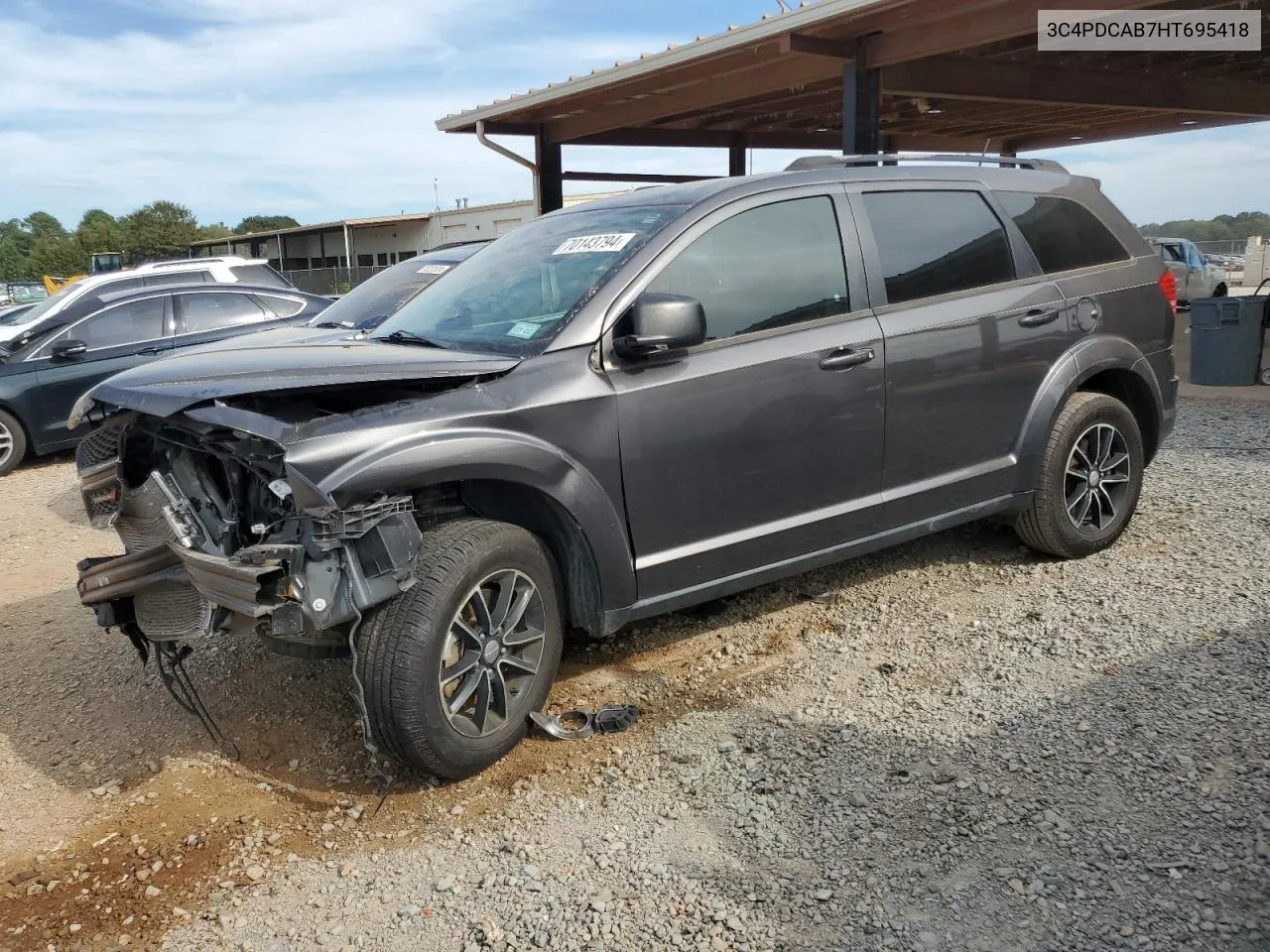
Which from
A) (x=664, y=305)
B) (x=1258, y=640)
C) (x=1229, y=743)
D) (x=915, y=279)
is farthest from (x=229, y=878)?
(x=1258, y=640)

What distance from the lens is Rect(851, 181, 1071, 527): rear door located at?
4.15 metres

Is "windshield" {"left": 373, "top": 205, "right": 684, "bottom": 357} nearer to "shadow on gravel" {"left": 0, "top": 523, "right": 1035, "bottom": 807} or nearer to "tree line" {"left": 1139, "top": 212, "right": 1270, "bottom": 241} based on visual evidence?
"shadow on gravel" {"left": 0, "top": 523, "right": 1035, "bottom": 807}

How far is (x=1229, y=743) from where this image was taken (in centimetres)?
319

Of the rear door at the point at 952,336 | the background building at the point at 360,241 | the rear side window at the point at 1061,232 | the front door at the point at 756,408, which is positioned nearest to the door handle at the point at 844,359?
the front door at the point at 756,408

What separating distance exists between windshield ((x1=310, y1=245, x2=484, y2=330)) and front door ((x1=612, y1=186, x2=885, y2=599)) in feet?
11.9

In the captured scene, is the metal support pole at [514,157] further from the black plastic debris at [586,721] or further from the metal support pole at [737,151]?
the black plastic debris at [586,721]

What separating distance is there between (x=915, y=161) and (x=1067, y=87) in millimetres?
8665

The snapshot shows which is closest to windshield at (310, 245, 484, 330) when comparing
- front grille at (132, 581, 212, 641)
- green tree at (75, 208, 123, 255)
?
front grille at (132, 581, 212, 641)

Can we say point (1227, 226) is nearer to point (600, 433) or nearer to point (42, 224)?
point (600, 433)

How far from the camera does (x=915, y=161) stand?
4742mm

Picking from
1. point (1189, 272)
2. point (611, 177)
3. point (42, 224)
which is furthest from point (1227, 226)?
point (42, 224)

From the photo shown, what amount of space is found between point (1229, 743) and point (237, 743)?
3.43 metres

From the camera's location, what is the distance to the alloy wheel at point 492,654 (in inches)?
125

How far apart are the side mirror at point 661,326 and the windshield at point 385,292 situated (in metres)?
3.89
